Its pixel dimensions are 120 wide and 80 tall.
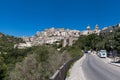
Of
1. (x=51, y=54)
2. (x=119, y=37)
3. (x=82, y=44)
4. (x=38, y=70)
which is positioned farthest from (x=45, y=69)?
(x=82, y=44)

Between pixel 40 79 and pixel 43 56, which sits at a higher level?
pixel 43 56

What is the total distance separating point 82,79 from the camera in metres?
16.0

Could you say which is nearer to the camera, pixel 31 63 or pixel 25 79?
pixel 25 79

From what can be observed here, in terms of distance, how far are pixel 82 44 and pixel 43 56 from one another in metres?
104

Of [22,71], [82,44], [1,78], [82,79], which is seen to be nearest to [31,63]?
[22,71]

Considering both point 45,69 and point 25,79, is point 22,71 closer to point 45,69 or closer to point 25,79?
point 25,79

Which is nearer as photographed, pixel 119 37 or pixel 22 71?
pixel 22 71

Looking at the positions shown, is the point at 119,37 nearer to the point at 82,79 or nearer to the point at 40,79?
the point at 40,79

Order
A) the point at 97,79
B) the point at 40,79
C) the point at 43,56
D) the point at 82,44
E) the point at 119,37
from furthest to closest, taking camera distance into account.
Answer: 1. the point at 82,44
2. the point at 119,37
3. the point at 43,56
4. the point at 40,79
5. the point at 97,79

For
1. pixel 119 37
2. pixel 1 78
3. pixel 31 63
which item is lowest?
pixel 1 78

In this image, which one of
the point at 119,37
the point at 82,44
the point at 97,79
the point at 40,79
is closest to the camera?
the point at 97,79

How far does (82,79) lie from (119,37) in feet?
90.8

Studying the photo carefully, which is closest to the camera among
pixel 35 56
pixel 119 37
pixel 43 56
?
pixel 35 56

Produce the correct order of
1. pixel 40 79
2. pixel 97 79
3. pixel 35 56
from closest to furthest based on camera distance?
pixel 97 79 → pixel 40 79 → pixel 35 56
